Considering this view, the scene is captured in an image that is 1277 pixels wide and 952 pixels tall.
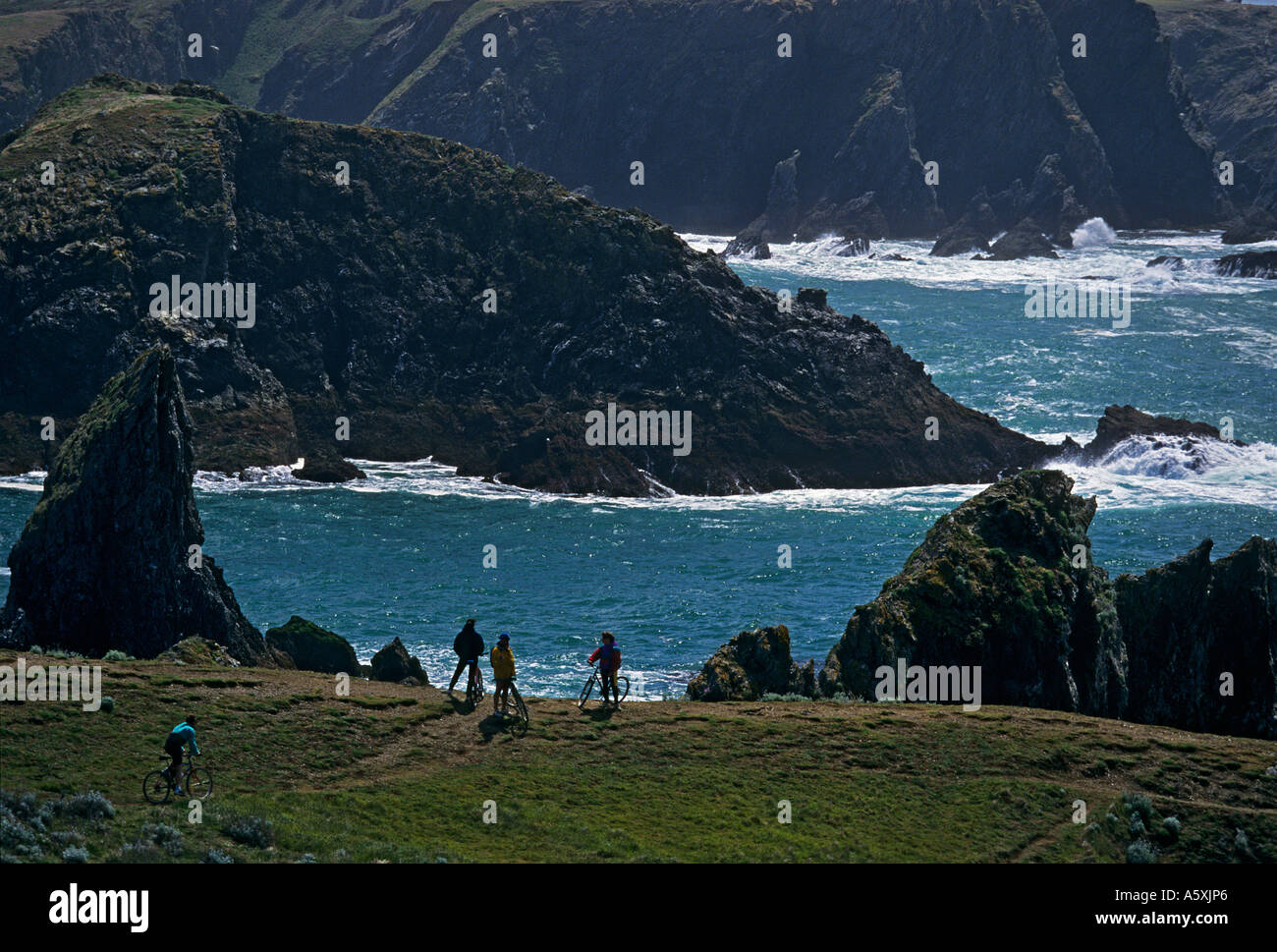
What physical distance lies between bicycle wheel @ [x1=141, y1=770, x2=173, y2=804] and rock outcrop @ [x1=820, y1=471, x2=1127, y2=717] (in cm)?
2523

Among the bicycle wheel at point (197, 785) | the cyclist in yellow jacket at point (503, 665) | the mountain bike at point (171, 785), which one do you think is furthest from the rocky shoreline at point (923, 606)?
the mountain bike at point (171, 785)

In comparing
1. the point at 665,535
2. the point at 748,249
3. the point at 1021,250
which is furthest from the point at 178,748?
the point at 1021,250

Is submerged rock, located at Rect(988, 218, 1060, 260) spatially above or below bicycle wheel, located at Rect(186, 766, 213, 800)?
above

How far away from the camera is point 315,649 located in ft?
201

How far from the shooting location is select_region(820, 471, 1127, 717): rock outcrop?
54.2 metres

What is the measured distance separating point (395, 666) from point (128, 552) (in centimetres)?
1223

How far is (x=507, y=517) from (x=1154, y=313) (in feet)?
299

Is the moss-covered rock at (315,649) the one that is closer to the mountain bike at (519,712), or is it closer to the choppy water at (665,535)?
the choppy water at (665,535)

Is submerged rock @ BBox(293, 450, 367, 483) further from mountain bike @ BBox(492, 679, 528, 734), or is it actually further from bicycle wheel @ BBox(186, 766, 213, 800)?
bicycle wheel @ BBox(186, 766, 213, 800)

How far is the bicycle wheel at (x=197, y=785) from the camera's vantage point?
36.7m

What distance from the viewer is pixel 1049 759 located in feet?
147

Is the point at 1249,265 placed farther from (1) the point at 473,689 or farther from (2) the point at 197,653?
(2) the point at 197,653

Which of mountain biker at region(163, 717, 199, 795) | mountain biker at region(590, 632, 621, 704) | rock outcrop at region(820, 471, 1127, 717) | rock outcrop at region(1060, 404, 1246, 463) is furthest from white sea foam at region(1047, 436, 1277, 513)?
mountain biker at region(163, 717, 199, 795)
